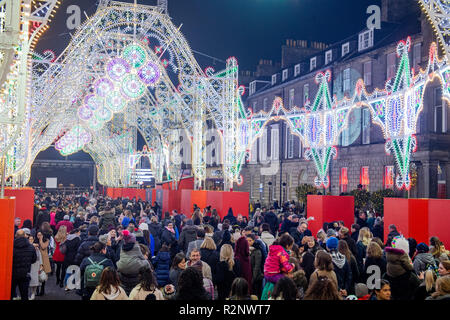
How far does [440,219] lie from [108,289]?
9396 mm

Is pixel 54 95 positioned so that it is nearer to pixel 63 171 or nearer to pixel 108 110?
pixel 108 110

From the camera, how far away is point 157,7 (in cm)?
2091

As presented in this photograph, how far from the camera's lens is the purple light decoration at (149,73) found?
787 inches

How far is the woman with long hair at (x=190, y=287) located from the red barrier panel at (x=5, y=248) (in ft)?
12.8

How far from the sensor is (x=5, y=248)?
26.0 feet

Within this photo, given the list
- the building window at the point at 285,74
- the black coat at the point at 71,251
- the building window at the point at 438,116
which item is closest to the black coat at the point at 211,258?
the black coat at the point at 71,251

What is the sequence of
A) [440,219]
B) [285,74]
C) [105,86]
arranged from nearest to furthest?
1. [440,219]
2. [105,86]
3. [285,74]

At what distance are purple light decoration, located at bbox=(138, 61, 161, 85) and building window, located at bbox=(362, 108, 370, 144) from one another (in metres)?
15.9

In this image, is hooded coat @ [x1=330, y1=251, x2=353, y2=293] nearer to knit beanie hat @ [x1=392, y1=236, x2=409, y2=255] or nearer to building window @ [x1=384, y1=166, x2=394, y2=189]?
knit beanie hat @ [x1=392, y1=236, x2=409, y2=255]

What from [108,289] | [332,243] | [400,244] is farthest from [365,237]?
[108,289]

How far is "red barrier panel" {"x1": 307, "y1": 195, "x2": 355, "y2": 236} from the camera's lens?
1703cm

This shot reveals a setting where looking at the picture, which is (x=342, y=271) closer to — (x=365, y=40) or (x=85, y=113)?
Result: (x=85, y=113)
